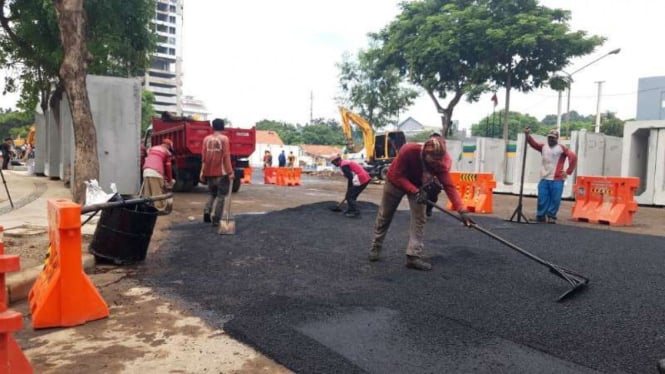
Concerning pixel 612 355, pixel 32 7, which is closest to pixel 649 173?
pixel 612 355

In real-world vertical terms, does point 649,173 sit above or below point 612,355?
above

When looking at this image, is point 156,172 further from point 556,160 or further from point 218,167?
point 556,160

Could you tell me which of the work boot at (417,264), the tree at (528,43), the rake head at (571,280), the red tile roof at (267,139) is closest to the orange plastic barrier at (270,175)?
the tree at (528,43)

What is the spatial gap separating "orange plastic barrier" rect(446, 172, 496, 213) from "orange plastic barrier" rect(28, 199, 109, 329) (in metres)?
8.40

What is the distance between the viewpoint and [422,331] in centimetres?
336

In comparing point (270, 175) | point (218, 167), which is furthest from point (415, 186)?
point (270, 175)

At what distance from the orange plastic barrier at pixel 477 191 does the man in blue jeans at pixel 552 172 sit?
203 cm

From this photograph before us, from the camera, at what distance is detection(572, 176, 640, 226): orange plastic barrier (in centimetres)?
912

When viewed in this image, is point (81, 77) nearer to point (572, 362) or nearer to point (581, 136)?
point (572, 362)

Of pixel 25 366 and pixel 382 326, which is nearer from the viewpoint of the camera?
pixel 25 366

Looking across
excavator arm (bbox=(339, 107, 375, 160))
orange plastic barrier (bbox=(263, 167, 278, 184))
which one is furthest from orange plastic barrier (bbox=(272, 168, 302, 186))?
excavator arm (bbox=(339, 107, 375, 160))

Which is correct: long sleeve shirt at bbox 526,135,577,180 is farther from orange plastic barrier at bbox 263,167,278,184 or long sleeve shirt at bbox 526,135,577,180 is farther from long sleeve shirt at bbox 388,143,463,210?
orange plastic barrier at bbox 263,167,278,184

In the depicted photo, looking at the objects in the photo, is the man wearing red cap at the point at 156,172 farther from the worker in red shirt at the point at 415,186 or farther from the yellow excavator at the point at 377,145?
the yellow excavator at the point at 377,145

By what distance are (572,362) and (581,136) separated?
50.0 ft
